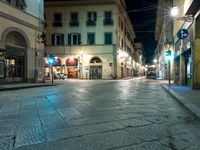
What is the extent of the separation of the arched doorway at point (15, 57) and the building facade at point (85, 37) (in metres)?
23.9

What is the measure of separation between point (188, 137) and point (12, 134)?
11.9ft

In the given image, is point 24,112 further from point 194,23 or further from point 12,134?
point 194,23

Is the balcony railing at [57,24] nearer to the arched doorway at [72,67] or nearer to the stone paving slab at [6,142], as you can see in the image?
the arched doorway at [72,67]

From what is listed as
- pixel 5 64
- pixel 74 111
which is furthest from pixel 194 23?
pixel 5 64

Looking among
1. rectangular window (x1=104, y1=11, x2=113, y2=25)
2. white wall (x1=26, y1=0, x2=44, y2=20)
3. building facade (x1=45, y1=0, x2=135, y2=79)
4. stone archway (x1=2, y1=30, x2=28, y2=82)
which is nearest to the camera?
stone archway (x1=2, y1=30, x2=28, y2=82)

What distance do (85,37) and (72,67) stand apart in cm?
565

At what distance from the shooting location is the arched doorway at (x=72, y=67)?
57438mm

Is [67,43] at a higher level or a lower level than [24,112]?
higher

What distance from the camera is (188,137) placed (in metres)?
6.71

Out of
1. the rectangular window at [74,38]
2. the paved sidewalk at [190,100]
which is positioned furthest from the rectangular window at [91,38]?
the paved sidewalk at [190,100]

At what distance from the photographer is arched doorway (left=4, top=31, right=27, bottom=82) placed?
101 ft

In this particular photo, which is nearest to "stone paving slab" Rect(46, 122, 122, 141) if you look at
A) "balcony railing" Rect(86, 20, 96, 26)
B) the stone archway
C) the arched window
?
the stone archway

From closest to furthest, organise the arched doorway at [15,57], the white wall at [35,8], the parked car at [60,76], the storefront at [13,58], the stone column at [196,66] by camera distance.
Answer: the stone column at [196,66]
the storefront at [13,58]
the arched doorway at [15,57]
the white wall at [35,8]
the parked car at [60,76]

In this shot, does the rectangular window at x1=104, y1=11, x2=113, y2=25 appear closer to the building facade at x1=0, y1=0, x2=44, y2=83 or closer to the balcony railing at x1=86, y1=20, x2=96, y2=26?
the balcony railing at x1=86, y1=20, x2=96, y2=26
